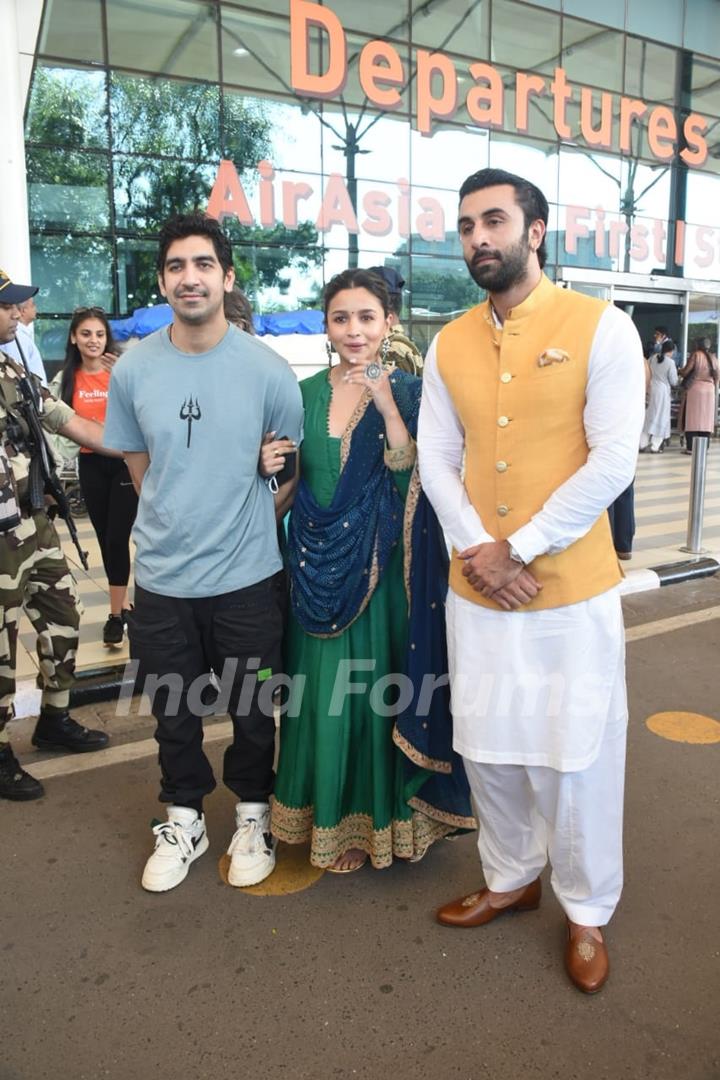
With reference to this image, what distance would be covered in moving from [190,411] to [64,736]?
1793 mm

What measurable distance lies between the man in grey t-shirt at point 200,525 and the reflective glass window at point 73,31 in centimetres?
1154

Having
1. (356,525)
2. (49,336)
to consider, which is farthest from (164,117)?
(356,525)

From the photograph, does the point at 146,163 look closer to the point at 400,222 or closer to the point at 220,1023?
the point at 400,222

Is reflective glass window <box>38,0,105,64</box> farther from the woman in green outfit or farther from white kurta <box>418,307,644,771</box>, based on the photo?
white kurta <box>418,307,644,771</box>

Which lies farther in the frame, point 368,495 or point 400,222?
point 400,222

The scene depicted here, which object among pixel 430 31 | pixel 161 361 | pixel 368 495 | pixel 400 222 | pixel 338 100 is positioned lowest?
pixel 368 495

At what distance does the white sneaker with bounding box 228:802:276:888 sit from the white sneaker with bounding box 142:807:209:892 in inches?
4.7

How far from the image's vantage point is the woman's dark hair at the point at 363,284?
2.49 meters

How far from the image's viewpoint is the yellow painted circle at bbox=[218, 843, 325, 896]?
270 centimetres

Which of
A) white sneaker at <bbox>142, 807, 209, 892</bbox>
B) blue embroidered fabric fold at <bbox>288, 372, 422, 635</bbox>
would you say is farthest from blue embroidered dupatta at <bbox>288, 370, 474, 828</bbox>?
white sneaker at <bbox>142, 807, 209, 892</bbox>

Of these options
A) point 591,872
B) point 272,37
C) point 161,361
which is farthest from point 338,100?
point 591,872

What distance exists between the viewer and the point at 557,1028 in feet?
6.90

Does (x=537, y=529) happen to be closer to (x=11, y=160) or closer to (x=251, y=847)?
(x=251, y=847)

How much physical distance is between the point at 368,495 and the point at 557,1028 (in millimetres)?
1426
